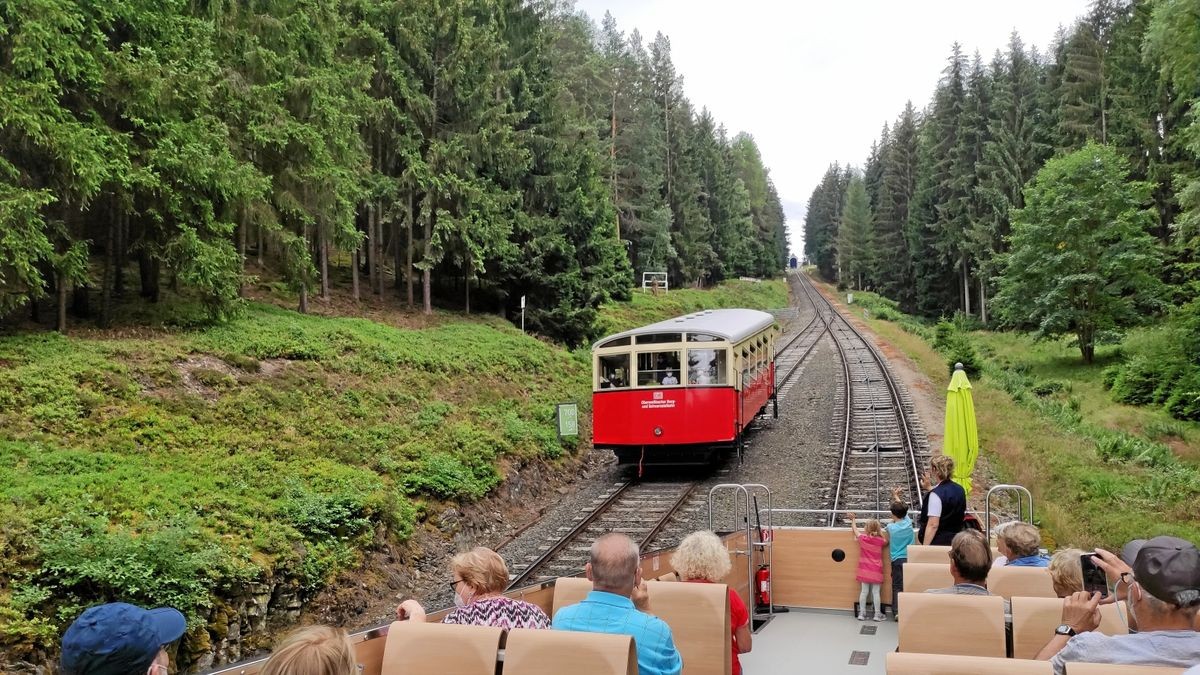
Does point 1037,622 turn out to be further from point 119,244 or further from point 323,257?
point 323,257

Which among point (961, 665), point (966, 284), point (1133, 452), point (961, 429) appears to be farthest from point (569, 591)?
point (966, 284)

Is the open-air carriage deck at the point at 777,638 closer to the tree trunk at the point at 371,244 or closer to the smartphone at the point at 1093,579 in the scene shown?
the smartphone at the point at 1093,579

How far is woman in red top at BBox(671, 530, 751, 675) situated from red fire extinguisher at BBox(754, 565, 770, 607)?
304cm

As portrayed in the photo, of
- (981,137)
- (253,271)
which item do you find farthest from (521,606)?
(981,137)

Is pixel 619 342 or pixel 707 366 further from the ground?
pixel 619 342

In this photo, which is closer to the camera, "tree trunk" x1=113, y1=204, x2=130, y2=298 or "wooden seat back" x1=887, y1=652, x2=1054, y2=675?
"wooden seat back" x1=887, y1=652, x2=1054, y2=675

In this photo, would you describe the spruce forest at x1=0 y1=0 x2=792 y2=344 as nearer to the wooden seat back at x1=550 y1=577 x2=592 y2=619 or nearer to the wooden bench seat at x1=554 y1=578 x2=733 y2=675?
the wooden seat back at x1=550 y1=577 x2=592 y2=619

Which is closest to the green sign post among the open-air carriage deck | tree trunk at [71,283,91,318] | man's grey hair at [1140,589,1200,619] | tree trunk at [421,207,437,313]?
tree trunk at [421,207,437,313]

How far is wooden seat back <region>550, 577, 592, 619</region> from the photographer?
14.2 ft

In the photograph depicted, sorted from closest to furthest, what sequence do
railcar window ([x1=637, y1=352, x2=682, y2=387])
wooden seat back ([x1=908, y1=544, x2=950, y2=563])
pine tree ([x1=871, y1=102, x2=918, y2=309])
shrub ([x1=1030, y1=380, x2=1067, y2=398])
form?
1. wooden seat back ([x1=908, y1=544, x2=950, y2=563])
2. railcar window ([x1=637, y1=352, x2=682, y2=387])
3. shrub ([x1=1030, y1=380, x2=1067, y2=398])
4. pine tree ([x1=871, y1=102, x2=918, y2=309])

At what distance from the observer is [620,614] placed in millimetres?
3219

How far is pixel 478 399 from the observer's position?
53.4 feet

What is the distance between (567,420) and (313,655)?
14.4m

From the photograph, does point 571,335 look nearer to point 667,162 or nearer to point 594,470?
point 594,470
